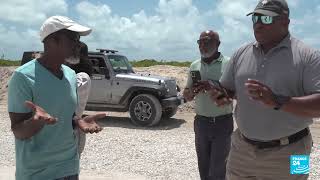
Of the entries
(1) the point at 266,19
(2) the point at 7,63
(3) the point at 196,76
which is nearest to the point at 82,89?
(1) the point at 266,19

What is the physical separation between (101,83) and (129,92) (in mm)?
838

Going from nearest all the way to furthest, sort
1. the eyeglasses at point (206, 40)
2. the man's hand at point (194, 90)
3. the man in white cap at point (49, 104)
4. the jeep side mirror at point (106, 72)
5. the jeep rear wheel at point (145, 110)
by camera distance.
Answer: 1. the man in white cap at point (49, 104)
2. the man's hand at point (194, 90)
3. the eyeglasses at point (206, 40)
4. the jeep rear wheel at point (145, 110)
5. the jeep side mirror at point (106, 72)

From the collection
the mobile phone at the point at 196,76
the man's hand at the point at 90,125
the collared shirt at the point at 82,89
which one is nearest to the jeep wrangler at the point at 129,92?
the mobile phone at the point at 196,76

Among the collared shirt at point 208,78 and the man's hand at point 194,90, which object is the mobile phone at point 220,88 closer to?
the man's hand at point 194,90

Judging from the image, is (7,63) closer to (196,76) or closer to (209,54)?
(209,54)

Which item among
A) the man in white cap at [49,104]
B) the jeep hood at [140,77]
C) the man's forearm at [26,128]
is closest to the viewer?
the man's forearm at [26,128]

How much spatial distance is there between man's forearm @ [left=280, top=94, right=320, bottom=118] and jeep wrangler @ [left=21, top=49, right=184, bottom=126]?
31.7 ft

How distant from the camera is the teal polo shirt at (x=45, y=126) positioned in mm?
3051

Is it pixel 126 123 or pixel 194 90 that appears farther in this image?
A: pixel 126 123

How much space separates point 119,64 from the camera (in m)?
14.0

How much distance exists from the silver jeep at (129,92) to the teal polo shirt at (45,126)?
965 cm

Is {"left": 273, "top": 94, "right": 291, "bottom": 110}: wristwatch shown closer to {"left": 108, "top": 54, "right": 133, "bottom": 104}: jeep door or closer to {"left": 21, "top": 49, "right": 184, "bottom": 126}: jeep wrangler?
{"left": 21, "top": 49, "right": 184, "bottom": 126}: jeep wrangler

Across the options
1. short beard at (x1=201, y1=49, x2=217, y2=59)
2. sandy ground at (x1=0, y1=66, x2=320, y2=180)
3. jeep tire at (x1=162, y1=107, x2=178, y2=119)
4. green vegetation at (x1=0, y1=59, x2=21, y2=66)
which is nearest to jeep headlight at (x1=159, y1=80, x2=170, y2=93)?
Answer: jeep tire at (x1=162, y1=107, x2=178, y2=119)

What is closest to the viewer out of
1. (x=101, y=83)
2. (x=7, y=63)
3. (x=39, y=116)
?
(x=39, y=116)
